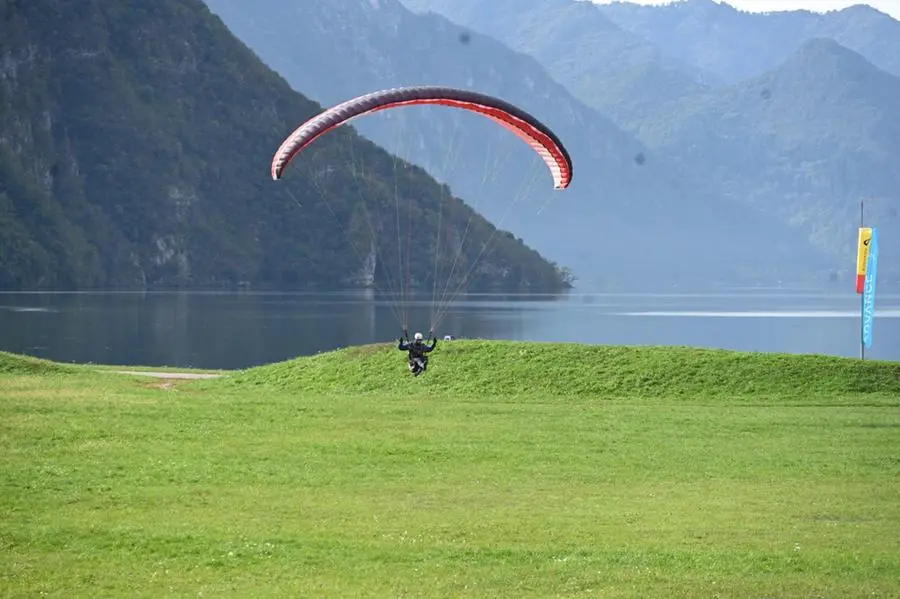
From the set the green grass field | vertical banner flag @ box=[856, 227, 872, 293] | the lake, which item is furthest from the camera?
the lake

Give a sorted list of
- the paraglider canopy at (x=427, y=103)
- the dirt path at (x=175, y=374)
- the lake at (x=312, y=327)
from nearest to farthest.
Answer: the paraglider canopy at (x=427, y=103), the dirt path at (x=175, y=374), the lake at (x=312, y=327)

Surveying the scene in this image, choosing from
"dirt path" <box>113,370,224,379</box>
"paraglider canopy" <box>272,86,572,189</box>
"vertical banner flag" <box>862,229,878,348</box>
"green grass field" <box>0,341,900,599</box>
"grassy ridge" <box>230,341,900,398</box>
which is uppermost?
"paraglider canopy" <box>272,86,572,189</box>

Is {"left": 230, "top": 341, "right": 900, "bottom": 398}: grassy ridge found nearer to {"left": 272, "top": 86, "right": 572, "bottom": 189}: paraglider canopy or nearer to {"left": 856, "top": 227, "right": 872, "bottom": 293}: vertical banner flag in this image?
{"left": 856, "top": 227, "right": 872, "bottom": 293}: vertical banner flag

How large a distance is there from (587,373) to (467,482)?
16830mm

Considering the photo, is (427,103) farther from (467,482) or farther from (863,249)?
(863,249)

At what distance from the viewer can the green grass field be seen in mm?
15477

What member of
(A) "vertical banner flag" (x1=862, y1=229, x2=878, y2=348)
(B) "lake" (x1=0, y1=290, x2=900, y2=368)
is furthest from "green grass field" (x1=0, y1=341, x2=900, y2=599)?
(B) "lake" (x1=0, y1=290, x2=900, y2=368)

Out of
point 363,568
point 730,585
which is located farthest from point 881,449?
point 363,568

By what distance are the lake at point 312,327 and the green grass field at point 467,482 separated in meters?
34.5

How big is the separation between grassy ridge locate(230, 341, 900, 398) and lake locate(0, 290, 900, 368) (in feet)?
92.2

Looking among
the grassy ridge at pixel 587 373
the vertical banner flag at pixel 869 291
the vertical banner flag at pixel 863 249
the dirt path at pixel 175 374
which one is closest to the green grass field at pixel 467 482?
the grassy ridge at pixel 587 373

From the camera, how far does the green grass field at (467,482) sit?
50.8ft

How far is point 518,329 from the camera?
10606 cm

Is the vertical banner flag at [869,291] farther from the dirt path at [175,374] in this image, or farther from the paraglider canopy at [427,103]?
the dirt path at [175,374]
